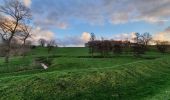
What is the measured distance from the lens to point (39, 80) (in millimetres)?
28312

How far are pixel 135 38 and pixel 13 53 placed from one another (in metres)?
67.4

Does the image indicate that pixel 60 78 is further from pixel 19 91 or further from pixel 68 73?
pixel 19 91

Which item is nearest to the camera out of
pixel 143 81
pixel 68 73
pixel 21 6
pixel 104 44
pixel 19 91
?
pixel 19 91

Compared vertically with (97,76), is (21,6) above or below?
above

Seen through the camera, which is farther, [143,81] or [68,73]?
[143,81]

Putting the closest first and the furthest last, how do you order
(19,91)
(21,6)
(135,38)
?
(19,91) < (21,6) < (135,38)

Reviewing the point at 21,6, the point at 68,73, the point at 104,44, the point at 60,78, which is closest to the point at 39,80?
the point at 60,78

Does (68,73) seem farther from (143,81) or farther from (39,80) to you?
(143,81)

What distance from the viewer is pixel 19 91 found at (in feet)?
84.9

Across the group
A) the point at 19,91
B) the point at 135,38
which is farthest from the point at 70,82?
the point at 135,38

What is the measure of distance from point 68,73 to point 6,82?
6308 millimetres

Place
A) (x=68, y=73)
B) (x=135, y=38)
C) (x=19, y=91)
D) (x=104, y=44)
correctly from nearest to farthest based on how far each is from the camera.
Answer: (x=19, y=91)
(x=68, y=73)
(x=104, y=44)
(x=135, y=38)

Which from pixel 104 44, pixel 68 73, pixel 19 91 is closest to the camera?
pixel 19 91

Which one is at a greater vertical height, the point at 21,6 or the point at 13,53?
the point at 21,6
